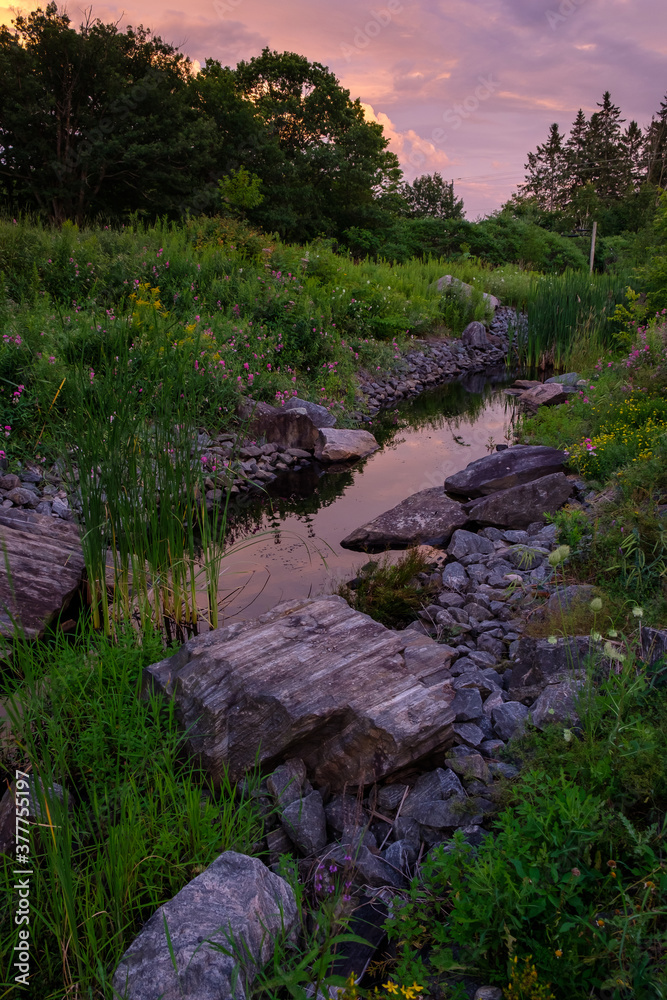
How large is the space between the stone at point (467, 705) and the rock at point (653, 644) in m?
0.76

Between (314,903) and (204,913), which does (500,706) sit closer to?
(314,903)

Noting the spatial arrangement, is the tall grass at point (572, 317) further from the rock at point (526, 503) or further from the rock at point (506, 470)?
the rock at point (526, 503)

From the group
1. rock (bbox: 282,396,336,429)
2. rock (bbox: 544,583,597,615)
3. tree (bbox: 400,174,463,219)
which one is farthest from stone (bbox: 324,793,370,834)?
tree (bbox: 400,174,463,219)

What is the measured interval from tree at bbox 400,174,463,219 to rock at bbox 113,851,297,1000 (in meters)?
34.0

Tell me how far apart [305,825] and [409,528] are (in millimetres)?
3427

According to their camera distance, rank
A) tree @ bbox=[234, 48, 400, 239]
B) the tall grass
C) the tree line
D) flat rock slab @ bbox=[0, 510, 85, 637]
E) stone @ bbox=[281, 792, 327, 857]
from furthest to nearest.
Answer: the tree line
tree @ bbox=[234, 48, 400, 239]
the tall grass
flat rock slab @ bbox=[0, 510, 85, 637]
stone @ bbox=[281, 792, 327, 857]

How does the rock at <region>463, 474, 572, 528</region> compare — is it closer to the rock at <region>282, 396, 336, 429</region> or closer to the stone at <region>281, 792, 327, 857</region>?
the rock at <region>282, 396, 336, 429</region>

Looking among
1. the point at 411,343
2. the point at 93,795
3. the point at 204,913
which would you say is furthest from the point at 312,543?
the point at 411,343

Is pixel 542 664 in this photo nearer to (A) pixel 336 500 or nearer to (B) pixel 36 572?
(B) pixel 36 572

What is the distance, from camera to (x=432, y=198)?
32.4 metres

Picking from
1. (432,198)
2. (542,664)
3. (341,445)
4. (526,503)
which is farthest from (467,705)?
(432,198)

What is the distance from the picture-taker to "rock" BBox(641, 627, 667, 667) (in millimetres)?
2387

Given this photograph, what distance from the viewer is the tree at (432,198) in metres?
32.2

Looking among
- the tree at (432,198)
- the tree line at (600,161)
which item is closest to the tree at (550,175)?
the tree line at (600,161)
